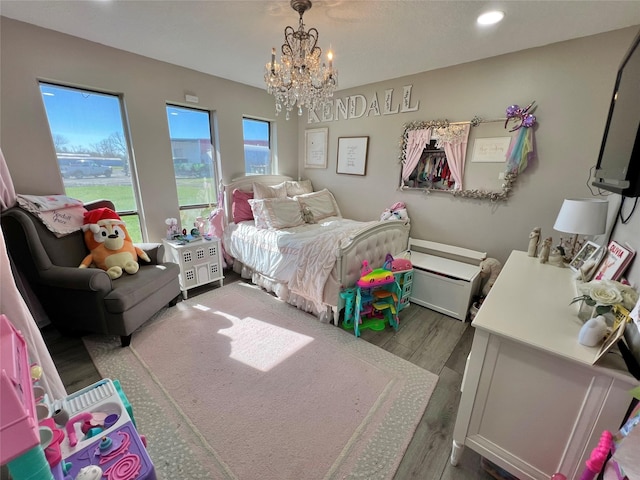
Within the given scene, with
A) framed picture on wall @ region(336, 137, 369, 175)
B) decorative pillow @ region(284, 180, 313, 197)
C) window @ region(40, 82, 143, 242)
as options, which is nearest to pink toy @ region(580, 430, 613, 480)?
framed picture on wall @ region(336, 137, 369, 175)

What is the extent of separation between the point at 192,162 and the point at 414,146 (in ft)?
8.85

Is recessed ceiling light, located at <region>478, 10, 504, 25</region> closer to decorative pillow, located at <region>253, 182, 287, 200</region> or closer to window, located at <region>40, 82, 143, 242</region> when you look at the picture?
decorative pillow, located at <region>253, 182, 287, 200</region>

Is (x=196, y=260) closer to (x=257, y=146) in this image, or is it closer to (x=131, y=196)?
(x=131, y=196)

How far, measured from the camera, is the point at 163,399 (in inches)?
64.3

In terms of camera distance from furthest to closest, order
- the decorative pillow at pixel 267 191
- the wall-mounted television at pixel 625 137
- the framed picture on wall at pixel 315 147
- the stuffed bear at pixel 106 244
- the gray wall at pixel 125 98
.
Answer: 1. the framed picture on wall at pixel 315 147
2. the decorative pillow at pixel 267 191
3. the stuffed bear at pixel 106 244
4. the gray wall at pixel 125 98
5. the wall-mounted television at pixel 625 137

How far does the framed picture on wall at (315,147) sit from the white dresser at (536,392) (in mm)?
3209

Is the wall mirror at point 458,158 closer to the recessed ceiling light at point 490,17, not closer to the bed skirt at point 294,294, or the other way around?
the recessed ceiling light at point 490,17

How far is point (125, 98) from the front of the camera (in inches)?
102

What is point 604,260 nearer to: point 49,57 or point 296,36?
point 296,36

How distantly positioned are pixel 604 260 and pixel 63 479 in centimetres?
250

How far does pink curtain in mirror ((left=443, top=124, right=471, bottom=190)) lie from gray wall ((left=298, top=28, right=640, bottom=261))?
0.61ft

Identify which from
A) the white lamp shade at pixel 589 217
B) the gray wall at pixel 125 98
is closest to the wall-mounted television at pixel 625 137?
the white lamp shade at pixel 589 217

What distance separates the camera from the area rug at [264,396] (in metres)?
1.33

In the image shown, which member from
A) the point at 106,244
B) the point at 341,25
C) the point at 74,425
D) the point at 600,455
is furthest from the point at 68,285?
the point at 600,455
